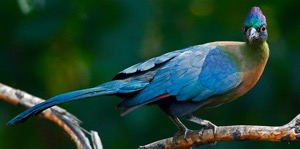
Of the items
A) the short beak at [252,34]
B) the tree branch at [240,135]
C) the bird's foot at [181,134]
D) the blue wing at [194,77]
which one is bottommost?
the tree branch at [240,135]

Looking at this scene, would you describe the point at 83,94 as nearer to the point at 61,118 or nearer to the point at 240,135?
the point at 61,118

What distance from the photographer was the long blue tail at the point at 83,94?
502 centimetres

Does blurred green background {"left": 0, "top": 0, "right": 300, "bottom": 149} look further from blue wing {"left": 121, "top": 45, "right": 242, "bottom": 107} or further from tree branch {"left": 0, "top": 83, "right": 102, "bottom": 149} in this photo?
blue wing {"left": 121, "top": 45, "right": 242, "bottom": 107}

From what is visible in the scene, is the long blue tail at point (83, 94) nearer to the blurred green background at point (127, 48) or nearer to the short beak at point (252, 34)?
the short beak at point (252, 34)

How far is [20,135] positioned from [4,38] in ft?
2.49

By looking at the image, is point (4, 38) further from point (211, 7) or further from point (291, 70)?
point (291, 70)

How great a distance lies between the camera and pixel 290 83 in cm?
715

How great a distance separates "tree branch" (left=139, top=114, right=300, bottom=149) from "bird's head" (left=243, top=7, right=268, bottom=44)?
2.01ft

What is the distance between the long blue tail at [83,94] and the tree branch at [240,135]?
1.16 feet

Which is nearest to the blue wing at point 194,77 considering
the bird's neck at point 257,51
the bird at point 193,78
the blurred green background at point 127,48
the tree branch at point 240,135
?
the bird at point 193,78

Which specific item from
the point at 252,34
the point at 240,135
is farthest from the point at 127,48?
the point at 240,135

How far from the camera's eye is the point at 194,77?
5.36m

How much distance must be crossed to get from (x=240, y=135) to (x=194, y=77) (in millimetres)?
814

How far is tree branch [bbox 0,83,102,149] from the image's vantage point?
5.23 meters
